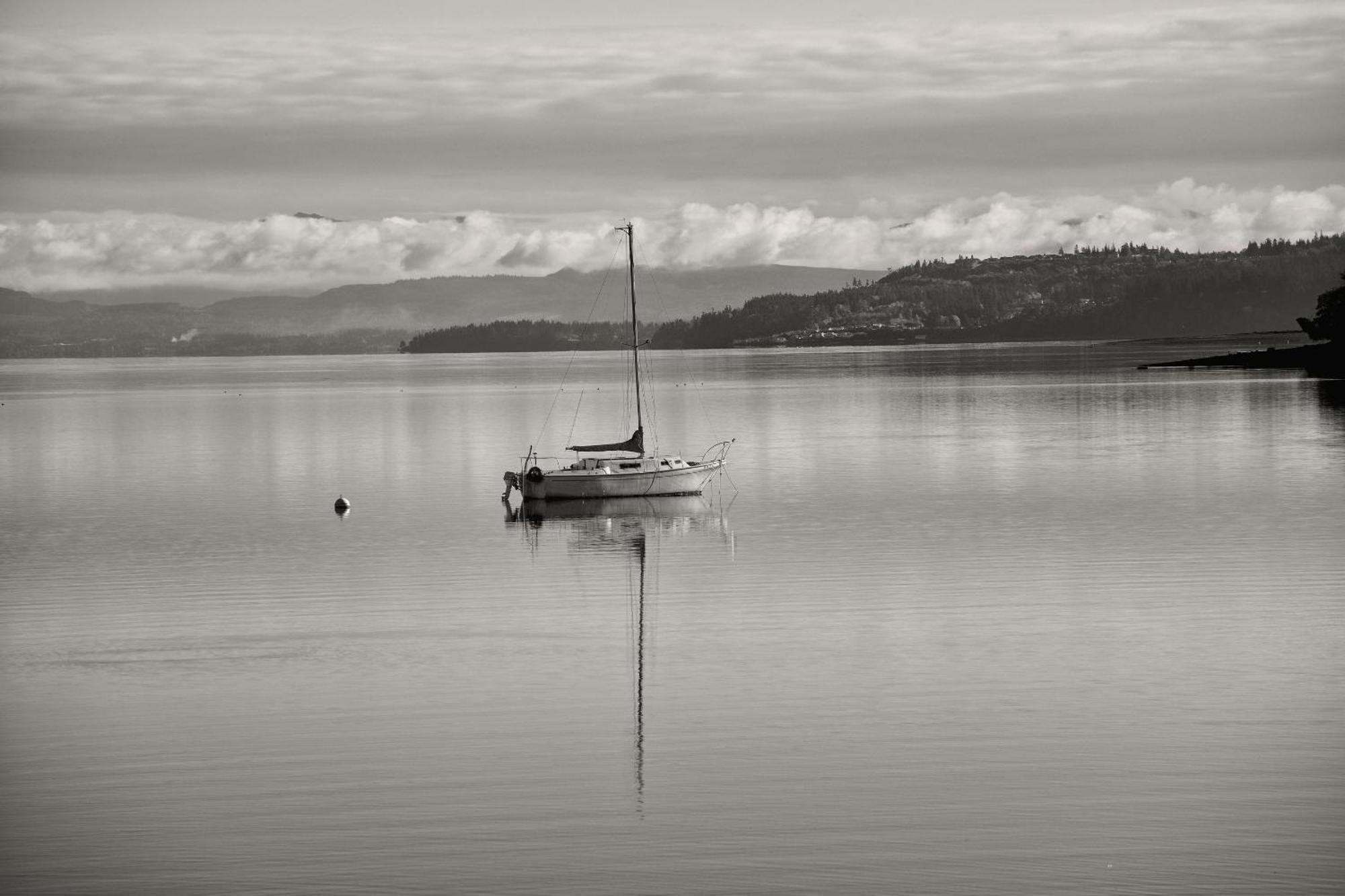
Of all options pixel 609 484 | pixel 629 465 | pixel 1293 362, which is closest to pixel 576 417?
pixel 629 465

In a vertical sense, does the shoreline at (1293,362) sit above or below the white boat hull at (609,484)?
above

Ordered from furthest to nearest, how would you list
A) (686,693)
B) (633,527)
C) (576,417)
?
(576,417)
(633,527)
(686,693)

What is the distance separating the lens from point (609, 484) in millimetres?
50344

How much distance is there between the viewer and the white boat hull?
4925cm

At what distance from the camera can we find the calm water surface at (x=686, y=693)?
1542 centimetres

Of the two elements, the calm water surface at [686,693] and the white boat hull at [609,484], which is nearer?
the calm water surface at [686,693]

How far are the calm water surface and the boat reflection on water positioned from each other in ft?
0.71

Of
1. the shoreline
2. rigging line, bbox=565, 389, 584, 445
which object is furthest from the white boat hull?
the shoreline

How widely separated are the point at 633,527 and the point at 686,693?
73.5ft

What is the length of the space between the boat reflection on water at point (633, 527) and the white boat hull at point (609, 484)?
0.75 feet

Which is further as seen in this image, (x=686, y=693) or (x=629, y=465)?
(x=629, y=465)

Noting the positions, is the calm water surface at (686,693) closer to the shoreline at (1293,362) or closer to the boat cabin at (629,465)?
the boat cabin at (629,465)

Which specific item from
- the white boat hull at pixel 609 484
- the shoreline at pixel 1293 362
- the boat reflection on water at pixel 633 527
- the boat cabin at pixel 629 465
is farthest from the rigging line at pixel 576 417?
the shoreline at pixel 1293 362

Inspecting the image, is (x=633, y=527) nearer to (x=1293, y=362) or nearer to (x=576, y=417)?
(x=576, y=417)
